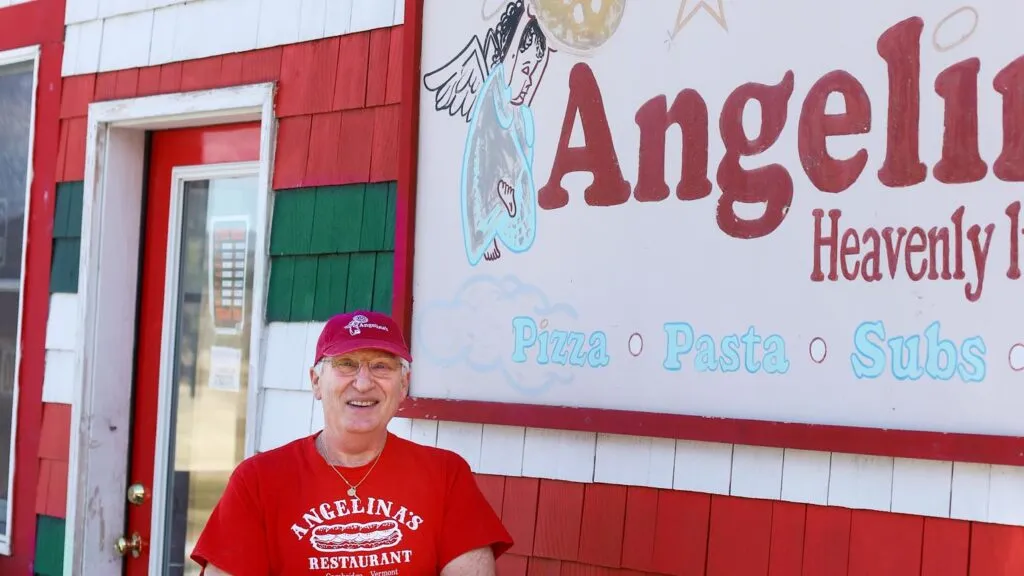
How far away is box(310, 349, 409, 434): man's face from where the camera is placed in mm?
3002

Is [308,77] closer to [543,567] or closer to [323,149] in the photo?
[323,149]

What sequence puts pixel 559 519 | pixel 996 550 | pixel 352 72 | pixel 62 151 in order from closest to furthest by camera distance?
pixel 996 550, pixel 559 519, pixel 352 72, pixel 62 151

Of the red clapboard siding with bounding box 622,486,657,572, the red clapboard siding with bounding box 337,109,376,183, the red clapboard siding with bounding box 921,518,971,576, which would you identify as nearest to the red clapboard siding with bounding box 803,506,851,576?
the red clapboard siding with bounding box 921,518,971,576

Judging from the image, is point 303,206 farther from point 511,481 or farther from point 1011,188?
point 1011,188

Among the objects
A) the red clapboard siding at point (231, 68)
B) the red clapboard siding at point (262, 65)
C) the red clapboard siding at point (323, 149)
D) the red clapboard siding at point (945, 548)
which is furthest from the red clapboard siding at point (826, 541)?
the red clapboard siding at point (231, 68)

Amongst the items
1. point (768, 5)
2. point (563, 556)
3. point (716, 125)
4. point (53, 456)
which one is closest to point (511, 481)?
point (563, 556)

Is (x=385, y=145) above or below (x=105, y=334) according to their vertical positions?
above

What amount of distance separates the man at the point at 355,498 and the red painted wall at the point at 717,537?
32 cm

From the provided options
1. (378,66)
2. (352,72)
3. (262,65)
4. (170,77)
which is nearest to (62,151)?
(170,77)

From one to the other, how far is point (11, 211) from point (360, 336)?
8.70 ft

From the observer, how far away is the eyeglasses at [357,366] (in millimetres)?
3020

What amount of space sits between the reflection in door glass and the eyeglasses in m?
1.37

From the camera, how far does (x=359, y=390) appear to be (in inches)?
118

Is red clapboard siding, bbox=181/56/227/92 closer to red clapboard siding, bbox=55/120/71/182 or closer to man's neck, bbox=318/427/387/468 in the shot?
red clapboard siding, bbox=55/120/71/182
